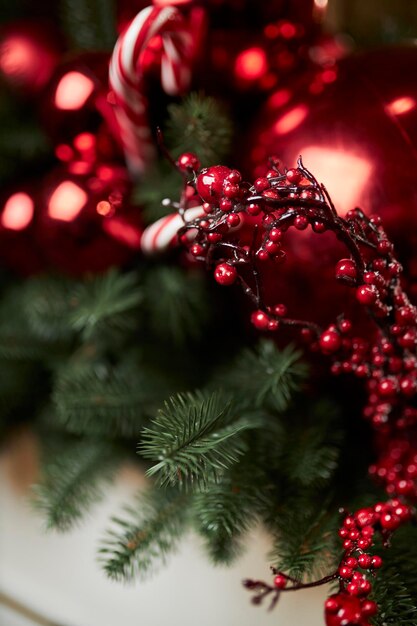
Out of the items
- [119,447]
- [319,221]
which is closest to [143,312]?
[119,447]

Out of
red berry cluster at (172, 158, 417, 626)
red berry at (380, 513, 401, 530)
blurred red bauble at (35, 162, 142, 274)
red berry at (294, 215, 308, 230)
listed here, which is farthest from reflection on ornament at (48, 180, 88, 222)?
red berry at (380, 513, 401, 530)

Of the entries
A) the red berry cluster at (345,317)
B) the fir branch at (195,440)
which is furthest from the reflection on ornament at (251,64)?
the fir branch at (195,440)

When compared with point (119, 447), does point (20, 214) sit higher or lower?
higher

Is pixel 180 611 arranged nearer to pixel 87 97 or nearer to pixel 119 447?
pixel 119 447

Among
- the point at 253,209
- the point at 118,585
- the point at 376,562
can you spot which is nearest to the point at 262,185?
the point at 253,209

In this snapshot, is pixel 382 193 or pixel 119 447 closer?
pixel 382 193

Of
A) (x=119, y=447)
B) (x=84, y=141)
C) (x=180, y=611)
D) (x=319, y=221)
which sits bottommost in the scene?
(x=180, y=611)
